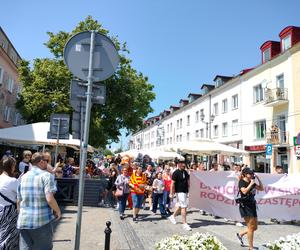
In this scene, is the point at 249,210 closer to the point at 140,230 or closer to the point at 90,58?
the point at 140,230

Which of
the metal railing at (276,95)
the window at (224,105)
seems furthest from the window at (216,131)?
the metal railing at (276,95)

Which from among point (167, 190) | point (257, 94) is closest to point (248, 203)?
point (167, 190)

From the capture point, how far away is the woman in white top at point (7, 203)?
16.1ft

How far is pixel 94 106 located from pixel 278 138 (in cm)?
1535

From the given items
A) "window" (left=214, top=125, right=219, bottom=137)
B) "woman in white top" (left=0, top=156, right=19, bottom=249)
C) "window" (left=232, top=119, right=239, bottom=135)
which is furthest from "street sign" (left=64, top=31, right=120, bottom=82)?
"window" (left=214, top=125, right=219, bottom=137)

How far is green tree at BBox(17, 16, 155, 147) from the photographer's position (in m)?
23.3

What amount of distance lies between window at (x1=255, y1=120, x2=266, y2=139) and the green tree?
10267 mm

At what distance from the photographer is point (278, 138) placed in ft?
83.1

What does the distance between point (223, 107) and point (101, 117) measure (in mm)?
16343

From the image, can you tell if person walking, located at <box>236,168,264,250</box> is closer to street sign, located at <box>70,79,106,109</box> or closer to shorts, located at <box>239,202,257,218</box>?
shorts, located at <box>239,202,257,218</box>

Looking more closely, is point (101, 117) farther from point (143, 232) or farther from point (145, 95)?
point (143, 232)

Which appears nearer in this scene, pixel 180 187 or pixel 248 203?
pixel 248 203

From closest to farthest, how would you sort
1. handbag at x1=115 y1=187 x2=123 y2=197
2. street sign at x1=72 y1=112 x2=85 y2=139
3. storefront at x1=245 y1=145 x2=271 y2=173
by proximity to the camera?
street sign at x1=72 y1=112 x2=85 y2=139, handbag at x1=115 y1=187 x2=123 y2=197, storefront at x1=245 y1=145 x2=271 y2=173

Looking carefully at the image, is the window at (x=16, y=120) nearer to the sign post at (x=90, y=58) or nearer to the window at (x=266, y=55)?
the window at (x=266, y=55)
